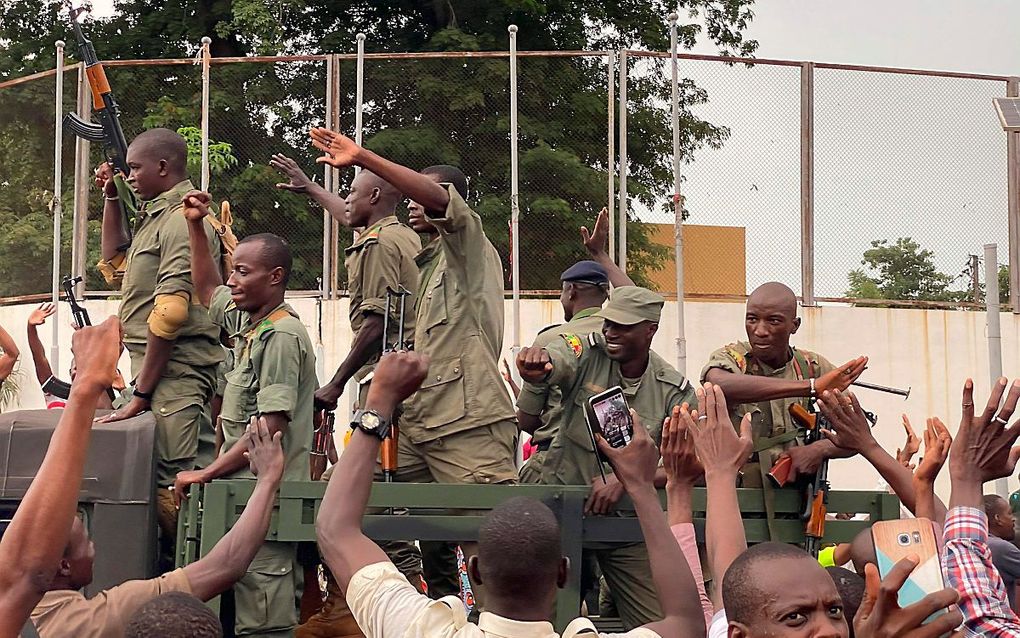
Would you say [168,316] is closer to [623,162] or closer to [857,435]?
[857,435]

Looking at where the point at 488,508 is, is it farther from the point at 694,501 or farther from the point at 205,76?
the point at 205,76

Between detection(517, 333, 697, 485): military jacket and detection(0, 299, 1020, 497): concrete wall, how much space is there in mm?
7459

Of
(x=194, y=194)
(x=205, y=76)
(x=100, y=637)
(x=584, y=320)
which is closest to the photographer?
(x=100, y=637)

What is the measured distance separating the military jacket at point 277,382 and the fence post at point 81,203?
892 cm

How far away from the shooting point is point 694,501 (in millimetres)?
5227

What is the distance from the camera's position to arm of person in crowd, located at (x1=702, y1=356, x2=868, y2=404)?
539 cm

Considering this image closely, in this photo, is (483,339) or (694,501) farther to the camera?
(483,339)

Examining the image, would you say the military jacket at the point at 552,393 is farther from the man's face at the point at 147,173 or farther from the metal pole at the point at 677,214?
the metal pole at the point at 677,214

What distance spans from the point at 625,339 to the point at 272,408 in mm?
1502

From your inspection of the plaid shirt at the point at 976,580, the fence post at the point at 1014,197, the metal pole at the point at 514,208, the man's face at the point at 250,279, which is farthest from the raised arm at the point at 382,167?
the fence post at the point at 1014,197

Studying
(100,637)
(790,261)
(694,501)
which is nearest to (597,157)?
(790,261)

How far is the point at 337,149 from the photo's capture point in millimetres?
5020

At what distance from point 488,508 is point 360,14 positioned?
1456 cm

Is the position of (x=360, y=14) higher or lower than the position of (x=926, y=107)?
higher
